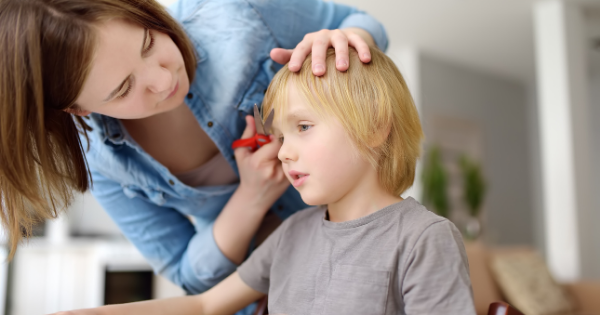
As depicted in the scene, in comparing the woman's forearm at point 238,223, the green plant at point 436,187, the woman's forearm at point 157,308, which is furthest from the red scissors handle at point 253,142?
the green plant at point 436,187

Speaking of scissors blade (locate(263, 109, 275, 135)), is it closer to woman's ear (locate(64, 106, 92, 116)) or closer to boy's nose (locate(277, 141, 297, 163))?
boy's nose (locate(277, 141, 297, 163))

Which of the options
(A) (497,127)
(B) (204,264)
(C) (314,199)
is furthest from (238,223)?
(A) (497,127)

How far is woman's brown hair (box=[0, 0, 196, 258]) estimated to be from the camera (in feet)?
2.56

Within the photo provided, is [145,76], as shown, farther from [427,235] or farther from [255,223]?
[427,235]

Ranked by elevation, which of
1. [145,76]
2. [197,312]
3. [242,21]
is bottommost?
[197,312]

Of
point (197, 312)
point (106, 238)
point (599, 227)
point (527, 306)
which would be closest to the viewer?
point (197, 312)

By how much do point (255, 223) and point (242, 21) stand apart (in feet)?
1.51

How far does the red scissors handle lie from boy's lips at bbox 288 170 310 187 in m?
0.18

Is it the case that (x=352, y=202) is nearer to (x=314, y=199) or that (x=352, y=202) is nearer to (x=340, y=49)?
(x=314, y=199)

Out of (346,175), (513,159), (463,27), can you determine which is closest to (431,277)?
(346,175)

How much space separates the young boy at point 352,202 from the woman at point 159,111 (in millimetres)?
68

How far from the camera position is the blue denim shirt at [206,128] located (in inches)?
43.4

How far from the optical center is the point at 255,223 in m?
1.13

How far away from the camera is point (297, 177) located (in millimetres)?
876
